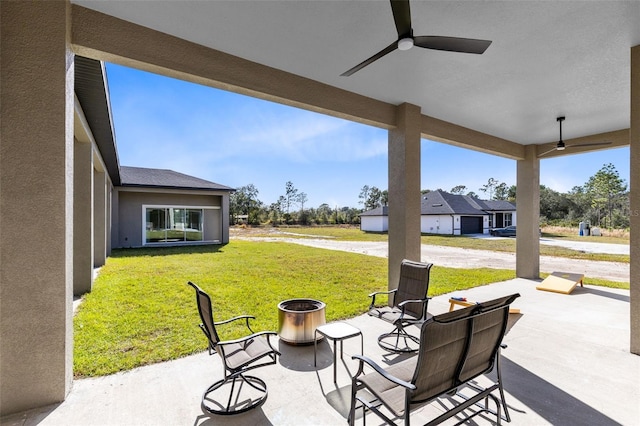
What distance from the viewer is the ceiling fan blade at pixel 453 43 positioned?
2.91 meters

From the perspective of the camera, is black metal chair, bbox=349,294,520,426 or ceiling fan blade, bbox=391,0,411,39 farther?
ceiling fan blade, bbox=391,0,411,39

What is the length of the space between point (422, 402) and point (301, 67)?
447cm

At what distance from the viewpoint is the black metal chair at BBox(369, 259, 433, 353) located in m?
4.16

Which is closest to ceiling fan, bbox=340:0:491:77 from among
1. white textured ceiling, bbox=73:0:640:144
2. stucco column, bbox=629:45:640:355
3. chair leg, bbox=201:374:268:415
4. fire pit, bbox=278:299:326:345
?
white textured ceiling, bbox=73:0:640:144

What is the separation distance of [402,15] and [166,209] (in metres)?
17.6

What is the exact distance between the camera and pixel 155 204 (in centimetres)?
1686

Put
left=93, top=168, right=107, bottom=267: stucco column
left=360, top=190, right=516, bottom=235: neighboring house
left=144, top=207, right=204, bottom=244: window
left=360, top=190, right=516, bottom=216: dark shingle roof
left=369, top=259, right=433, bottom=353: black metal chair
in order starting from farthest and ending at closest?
left=360, top=190, right=516, bottom=216: dark shingle roof
left=360, top=190, right=516, bottom=235: neighboring house
left=144, top=207, right=204, bottom=244: window
left=93, top=168, right=107, bottom=267: stucco column
left=369, top=259, right=433, bottom=353: black metal chair

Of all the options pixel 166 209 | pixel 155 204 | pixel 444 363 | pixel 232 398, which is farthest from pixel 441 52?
pixel 166 209

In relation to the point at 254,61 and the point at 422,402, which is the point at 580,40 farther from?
the point at 422,402

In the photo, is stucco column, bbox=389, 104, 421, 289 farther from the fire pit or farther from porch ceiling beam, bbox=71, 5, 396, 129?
the fire pit

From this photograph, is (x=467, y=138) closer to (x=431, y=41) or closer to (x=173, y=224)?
(x=431, y=41)

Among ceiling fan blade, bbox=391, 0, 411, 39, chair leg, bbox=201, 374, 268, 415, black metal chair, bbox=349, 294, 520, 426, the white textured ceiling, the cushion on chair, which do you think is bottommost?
chair leg, bbox=201, 374, 268, 415

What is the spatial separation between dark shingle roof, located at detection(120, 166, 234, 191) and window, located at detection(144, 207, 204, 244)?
158 cm

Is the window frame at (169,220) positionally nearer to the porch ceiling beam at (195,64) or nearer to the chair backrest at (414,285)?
the porch ceiling beam at (195,64)
